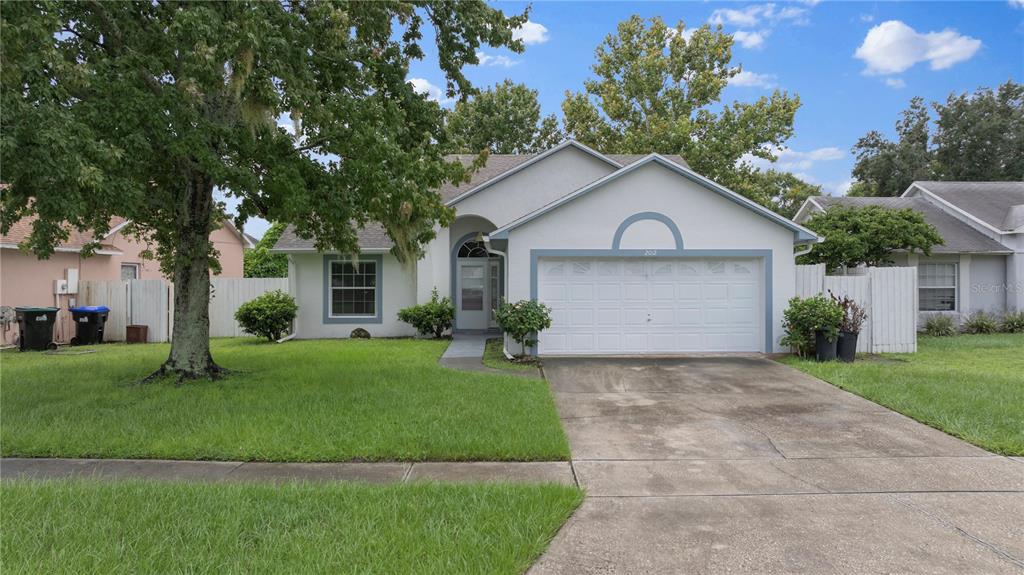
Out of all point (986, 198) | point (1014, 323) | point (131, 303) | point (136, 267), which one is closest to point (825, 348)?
point (1014, 323)

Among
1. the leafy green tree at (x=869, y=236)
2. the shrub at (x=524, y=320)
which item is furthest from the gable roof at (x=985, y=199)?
the shrub at (x=524, y=320)

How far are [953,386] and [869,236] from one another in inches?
333

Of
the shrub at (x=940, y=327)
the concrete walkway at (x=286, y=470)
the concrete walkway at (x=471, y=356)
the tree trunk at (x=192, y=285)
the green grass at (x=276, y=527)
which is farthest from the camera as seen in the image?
the shrub at (x=940, y=327)

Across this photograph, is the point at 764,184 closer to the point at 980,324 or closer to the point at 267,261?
the point at 980,324

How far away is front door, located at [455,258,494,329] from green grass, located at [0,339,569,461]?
20.1 ft

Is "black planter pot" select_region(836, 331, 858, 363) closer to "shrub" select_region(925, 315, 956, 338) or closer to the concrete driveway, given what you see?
the concrete driveway

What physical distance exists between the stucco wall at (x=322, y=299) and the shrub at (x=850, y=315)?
1091 cm

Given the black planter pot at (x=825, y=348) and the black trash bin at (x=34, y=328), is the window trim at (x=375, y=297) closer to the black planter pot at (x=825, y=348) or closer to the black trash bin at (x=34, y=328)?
the black trash bin at (x=34, y=328)

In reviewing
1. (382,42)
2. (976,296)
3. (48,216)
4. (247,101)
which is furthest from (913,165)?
(48,216)

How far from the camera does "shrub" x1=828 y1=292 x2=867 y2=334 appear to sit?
11.7 meters

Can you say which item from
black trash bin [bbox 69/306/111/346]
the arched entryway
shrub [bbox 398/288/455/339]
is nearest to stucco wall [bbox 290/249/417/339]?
shrub [bbox 398/288/455/339]

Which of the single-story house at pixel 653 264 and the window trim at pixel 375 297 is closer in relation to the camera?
the single-story house at pixel 653 264

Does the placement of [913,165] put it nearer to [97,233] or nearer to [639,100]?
[639,100]

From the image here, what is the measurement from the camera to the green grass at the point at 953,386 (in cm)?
661
